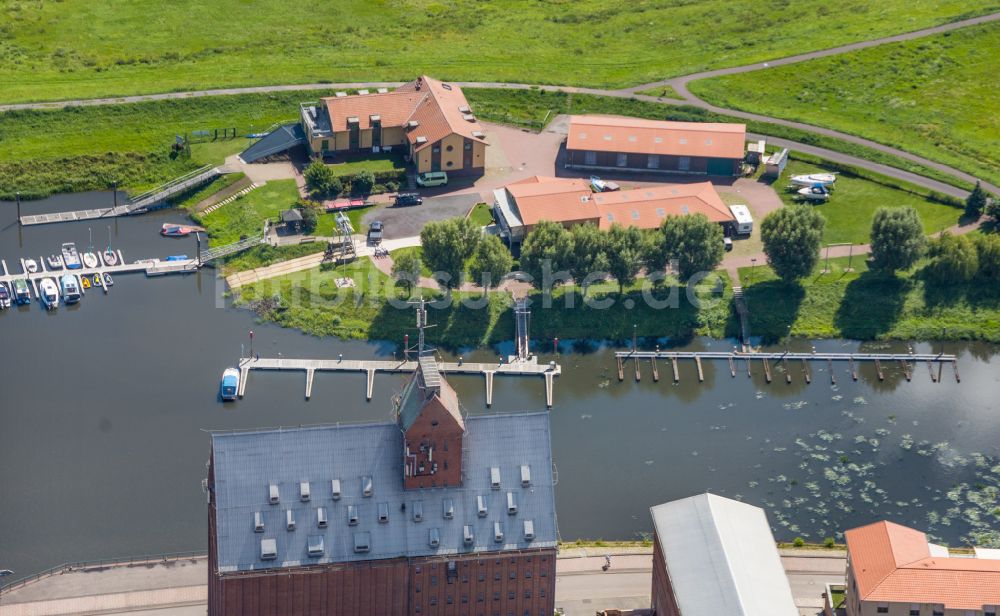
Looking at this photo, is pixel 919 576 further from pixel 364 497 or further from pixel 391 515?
pixel 364 497

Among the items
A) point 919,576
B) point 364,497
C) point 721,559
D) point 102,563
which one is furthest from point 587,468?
point 102,563

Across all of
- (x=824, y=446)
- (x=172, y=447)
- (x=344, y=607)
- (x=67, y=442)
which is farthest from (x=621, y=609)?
(x=67, y=442)

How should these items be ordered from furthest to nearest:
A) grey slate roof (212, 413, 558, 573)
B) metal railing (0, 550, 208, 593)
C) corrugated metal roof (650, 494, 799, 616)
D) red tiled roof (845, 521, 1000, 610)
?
metal railing (0, 550, 208, 593) → red tiled roof (845, 521, 1000, 610) → corrugated metal roof (650, 494, 799, 616) → grey slate roof (212, 413, 558, 573)

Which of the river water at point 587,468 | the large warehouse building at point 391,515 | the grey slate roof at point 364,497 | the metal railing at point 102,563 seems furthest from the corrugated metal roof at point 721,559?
the metal railing at point 102,563

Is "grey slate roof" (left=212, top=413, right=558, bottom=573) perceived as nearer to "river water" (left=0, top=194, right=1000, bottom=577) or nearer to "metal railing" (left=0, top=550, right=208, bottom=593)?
"metal railing" (left=0, top=550, right=208, bottom=593)

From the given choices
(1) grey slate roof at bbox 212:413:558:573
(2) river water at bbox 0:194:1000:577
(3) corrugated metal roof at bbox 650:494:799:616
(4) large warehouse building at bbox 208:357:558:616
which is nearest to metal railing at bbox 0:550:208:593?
(2) river water at bbox 0:194:1000:577

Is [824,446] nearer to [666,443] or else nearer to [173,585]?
[666,443]
